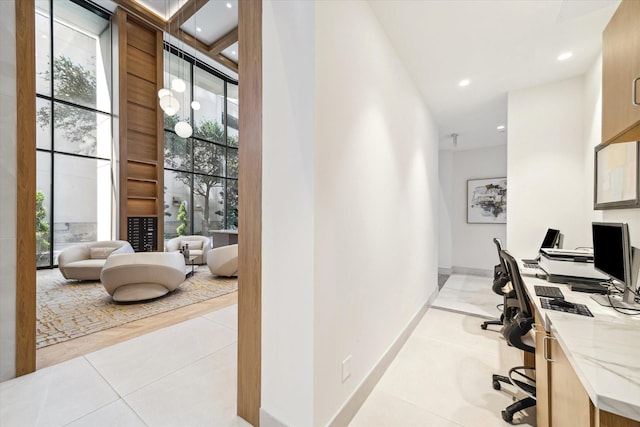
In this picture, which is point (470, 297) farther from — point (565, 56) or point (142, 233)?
point (142, 233)

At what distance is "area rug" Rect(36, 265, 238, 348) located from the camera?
111 inches

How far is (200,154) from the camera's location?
294 inches

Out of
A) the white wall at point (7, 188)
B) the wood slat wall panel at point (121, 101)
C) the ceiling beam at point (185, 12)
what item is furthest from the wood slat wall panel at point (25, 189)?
the wood slat wall panel at point (121, 101)

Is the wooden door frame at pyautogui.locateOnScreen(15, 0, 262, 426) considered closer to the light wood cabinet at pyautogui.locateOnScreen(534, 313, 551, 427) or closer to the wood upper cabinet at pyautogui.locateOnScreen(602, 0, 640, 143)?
the light wood cabinet at pyautogui.locateOnScreen(534, 313, 551, 427)

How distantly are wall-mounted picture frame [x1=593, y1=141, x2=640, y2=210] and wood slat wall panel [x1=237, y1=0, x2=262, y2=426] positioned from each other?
2.35m

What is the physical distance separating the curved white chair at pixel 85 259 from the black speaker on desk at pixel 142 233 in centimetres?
112

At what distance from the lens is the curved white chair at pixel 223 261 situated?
4871 millimetres

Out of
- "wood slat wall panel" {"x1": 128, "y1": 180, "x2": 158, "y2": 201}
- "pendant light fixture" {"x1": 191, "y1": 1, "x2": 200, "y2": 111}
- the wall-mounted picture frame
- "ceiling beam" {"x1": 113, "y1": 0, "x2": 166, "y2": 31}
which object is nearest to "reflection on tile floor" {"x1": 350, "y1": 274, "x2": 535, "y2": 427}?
the wall-mounted picture frame

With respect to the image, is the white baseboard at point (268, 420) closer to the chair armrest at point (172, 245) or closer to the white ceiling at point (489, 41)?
the white ceiling at point (489, 41)

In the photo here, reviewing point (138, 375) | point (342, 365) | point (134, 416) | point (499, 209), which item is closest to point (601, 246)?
point (342, 365)

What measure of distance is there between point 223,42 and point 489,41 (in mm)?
6216

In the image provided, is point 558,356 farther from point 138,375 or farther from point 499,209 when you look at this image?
point 499,209

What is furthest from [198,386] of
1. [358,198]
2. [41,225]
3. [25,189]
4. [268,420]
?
[41,225]

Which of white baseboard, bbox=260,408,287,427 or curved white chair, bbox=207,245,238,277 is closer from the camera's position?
white baseboard, bbox=260,408,287,427
